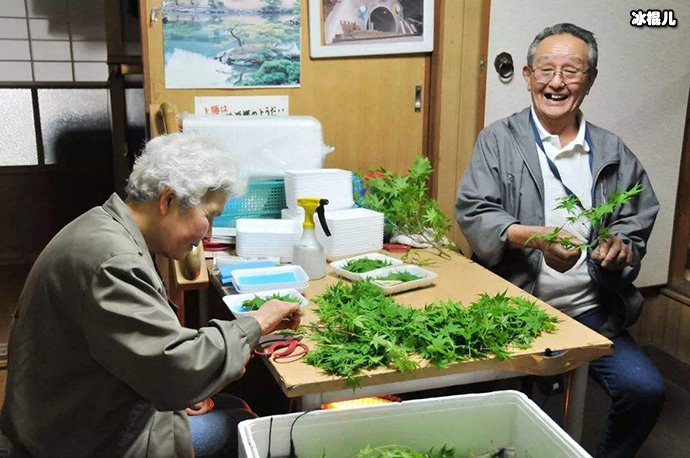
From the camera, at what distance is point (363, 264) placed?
2.28m

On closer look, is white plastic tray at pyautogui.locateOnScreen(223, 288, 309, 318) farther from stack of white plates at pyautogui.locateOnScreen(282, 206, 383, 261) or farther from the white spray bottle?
stack of white plates at pyautogui.locateOnScreen(282, 206, 383, 261)

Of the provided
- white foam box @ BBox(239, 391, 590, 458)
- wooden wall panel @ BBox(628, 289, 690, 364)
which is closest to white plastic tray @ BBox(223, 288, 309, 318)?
white foam box @ BBox(239, 391, 590, 458)

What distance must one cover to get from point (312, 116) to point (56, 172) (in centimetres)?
287

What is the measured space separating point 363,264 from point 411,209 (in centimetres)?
51

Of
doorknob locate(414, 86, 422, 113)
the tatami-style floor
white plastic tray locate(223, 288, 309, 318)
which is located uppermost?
doorknob locate(414, 86, 422, 113)

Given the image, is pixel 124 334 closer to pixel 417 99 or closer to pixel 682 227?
pixel 417 99

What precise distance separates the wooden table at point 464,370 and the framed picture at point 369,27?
4.56 ft

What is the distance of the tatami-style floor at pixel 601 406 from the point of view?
282 centimetres

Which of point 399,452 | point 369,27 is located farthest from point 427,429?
point 369,27

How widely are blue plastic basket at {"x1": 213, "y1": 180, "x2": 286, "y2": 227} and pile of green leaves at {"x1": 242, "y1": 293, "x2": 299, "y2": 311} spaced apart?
78 cm

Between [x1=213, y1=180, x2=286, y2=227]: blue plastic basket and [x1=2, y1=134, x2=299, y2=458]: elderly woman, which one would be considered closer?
[x1=2, y1=134, x2=299, y2=458]: elderly woman

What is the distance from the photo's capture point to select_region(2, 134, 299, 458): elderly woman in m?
1.31

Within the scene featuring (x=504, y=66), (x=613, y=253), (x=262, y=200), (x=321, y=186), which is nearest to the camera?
(x=613, y=253)

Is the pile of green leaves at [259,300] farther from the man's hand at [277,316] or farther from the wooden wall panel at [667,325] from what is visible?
the wooden wall panel at [667,325]
